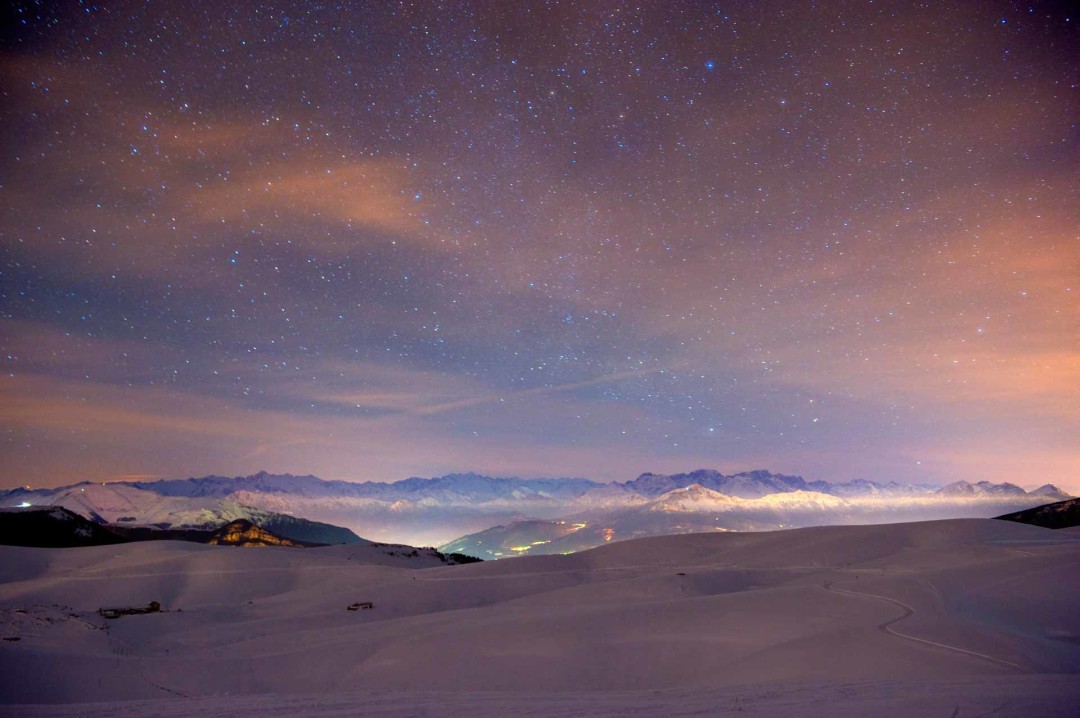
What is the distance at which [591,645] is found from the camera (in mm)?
18578

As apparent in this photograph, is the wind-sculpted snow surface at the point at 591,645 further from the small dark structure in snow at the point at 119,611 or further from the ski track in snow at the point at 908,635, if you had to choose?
the small dark structure in snow at the point at 119,611

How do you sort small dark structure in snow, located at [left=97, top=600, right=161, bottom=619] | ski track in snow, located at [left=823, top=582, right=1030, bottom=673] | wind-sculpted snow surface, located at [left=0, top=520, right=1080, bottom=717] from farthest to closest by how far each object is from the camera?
small dark structure in snow, located at [left=97, top=600, right=161, bottom=619] → ski track in snow, located at [left=823, top=582, right=1030, bottom=673] → wind-sculpted snow surface, located at [left=0, top=520, right=1080, bottom=717]

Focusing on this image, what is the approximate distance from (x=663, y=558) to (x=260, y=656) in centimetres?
3247

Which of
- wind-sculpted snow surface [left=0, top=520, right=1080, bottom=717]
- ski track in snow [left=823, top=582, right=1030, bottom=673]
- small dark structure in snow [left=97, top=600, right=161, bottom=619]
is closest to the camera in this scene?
wind-sculpted snow surface [left=0, top=520, right=1080, bottom=717]

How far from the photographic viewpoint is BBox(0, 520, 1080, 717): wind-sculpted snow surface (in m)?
11.8

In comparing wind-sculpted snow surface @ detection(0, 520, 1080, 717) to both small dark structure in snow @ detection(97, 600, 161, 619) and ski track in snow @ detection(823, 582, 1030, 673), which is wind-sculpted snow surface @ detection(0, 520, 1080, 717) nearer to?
ski track in snow @ detection(823, 582, 1030, 673)

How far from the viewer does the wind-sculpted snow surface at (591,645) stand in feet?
38.8

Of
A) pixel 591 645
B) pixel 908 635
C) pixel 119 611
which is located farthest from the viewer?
pixel 119 611

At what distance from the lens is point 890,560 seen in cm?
3547

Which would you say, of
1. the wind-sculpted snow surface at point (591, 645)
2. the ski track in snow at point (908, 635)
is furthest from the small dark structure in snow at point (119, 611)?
the ski track in snow at point (908, 635)

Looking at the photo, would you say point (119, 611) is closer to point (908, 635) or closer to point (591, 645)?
point (591, 645)

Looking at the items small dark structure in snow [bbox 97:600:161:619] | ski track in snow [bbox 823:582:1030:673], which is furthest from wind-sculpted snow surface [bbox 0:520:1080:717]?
small dark structure in snow [bbox 97:600:161:619]

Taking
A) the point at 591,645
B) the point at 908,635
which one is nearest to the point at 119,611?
the point at 591,645

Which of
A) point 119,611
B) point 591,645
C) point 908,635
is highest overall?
point 908,635
